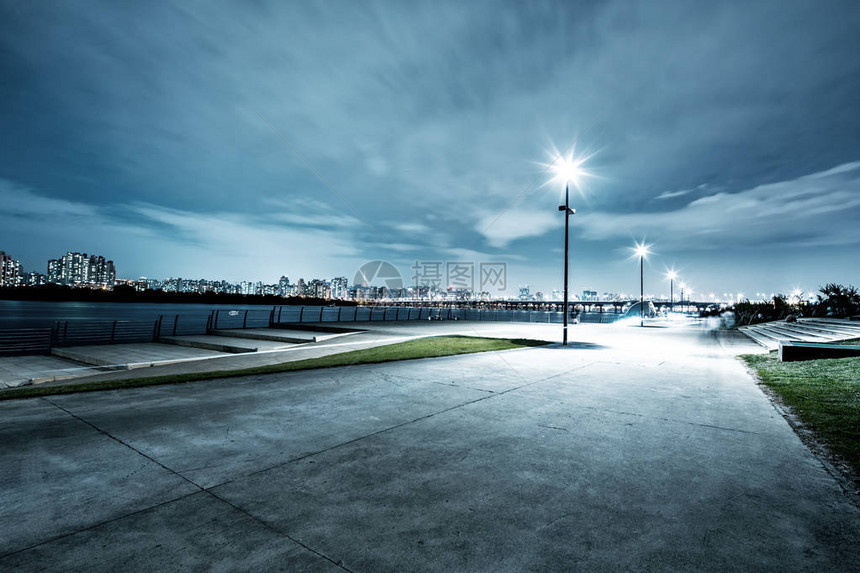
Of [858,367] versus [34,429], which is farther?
[858,367]

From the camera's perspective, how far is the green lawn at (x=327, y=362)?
751 centimetres

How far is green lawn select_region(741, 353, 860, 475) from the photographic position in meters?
5.01

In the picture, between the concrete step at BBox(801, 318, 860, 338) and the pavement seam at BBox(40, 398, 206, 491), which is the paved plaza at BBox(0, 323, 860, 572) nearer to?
the pavement seam at BBox(40, 398, 206, 491)

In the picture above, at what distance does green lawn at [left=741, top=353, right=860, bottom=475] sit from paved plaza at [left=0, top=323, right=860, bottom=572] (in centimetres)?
45

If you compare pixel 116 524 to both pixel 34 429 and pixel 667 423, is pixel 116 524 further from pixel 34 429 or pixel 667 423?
pixel 667 423

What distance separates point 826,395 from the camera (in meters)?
7.08

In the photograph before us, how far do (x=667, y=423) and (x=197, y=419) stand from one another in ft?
23.3

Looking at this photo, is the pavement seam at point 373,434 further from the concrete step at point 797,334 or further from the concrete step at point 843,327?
the concrete step at point 843,327

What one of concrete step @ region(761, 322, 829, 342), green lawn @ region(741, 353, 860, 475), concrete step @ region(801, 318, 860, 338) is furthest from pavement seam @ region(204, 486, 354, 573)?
concrete step @ region(761, 322, 829, 342)

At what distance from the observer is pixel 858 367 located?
29.2 ft


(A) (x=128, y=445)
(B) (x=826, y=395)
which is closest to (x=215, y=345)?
(A) (x=128, y=445)

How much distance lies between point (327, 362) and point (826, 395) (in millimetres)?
11402

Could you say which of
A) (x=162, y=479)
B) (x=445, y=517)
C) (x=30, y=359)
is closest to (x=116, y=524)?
(x=162, y=479)

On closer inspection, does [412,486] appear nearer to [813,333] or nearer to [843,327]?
[813,333]
